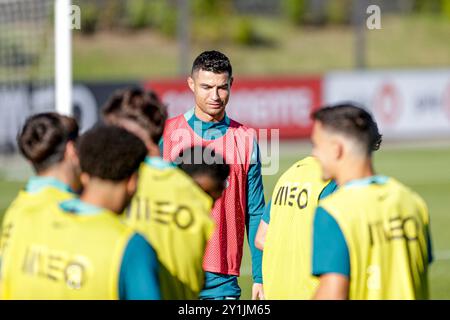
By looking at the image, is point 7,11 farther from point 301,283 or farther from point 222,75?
point 301,283

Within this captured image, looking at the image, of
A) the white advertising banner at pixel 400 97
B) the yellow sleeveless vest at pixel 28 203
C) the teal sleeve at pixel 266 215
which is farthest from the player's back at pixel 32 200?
the white advertising banner at pixel 400 97

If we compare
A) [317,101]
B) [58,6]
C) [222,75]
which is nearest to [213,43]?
[317,101]

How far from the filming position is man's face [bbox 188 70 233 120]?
6863mm

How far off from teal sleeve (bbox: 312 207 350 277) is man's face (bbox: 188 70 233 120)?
7.95 feet

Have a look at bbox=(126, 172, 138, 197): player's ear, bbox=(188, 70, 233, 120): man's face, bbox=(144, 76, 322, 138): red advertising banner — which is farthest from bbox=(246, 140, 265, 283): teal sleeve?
bbox=(144, 76, 322, 138): red advertising banner

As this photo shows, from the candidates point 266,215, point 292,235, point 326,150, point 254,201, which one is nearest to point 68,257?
point 326,150

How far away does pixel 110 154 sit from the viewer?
4258mm

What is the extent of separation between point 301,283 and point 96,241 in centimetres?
200

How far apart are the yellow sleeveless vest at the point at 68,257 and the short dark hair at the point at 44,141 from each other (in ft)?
1.67

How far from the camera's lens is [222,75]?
6.87 metres

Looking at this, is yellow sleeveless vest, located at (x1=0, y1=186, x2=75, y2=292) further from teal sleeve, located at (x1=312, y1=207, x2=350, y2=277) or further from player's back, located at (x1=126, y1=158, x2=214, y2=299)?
teal sleeve, located at (x1=312, y1=207, x2=350, y2=277)

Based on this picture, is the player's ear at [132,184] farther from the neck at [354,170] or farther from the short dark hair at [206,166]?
the neck at [354,170]

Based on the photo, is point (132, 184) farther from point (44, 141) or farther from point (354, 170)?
point (354, 170)
